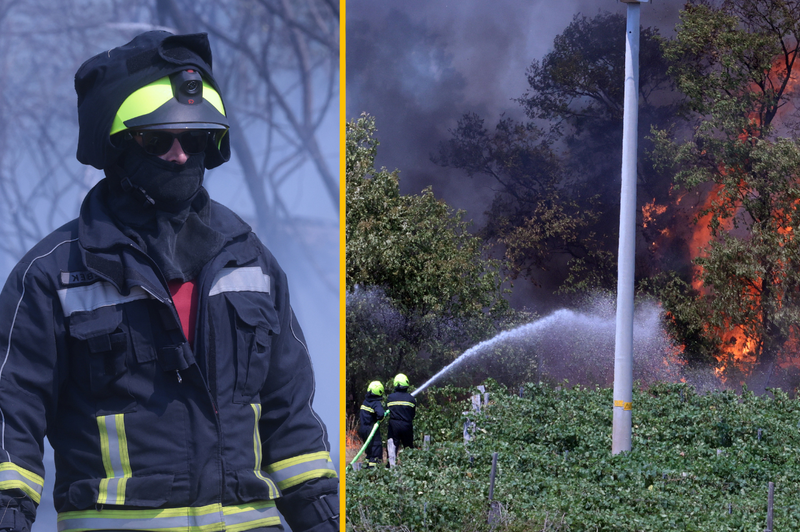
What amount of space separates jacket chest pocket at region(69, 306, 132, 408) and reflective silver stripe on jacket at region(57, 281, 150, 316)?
0.02 meters

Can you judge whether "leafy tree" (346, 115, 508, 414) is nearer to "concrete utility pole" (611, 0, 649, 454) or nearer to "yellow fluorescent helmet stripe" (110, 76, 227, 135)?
"concrete utility pole" (611, 0, 649, 454)

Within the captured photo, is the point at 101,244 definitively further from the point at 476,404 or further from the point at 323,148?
the point at 476,404

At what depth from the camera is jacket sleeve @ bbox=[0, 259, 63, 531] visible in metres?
3.19

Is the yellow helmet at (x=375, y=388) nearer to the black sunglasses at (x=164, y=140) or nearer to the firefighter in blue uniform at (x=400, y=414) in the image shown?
the firefighter in blue uniform at (x=400, y=414)

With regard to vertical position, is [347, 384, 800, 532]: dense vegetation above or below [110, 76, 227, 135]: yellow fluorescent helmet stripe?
below

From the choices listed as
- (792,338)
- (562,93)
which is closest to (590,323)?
(792,338)

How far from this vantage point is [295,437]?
371cm

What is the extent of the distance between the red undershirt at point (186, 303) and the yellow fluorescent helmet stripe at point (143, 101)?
2.28ft

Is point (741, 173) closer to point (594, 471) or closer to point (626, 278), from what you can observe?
point (626, 278)

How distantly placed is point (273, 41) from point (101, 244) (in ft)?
4.13

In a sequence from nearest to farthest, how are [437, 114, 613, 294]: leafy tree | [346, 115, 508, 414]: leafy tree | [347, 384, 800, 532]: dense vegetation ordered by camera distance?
[347, 384, 800, 532]: dense vegetation
[346, 115, 508, 414]: leafy tree
[437, 114, 613, 294]: leafy tree

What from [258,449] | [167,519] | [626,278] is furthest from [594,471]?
[167,519]

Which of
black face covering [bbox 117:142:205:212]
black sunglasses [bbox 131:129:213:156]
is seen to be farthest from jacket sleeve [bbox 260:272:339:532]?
black sunglasses [bbox 131:129:213:156]

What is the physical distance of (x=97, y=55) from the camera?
3467 mm
